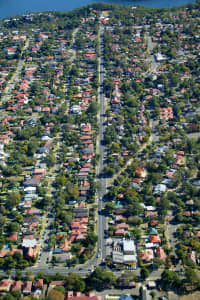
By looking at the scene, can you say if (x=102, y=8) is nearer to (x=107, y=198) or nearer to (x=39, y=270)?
(x=107, y=198)

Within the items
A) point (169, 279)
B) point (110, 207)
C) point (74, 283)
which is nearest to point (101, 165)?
point (110, 207)

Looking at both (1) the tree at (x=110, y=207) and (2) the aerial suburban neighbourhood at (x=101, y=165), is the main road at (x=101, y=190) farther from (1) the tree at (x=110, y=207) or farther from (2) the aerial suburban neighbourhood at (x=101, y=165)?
(1) the tree at (x=110, y=207)

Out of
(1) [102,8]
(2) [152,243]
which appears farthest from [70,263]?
(1) [102,8]

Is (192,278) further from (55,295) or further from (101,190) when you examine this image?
(101,190)

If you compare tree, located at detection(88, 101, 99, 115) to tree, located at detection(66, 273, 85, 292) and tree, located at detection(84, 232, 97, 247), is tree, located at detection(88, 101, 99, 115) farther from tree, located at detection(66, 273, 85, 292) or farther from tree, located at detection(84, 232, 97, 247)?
tree, located at detection(66, 273, 85, 292)

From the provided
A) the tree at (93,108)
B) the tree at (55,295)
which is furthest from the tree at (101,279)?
the tree at (93,108)

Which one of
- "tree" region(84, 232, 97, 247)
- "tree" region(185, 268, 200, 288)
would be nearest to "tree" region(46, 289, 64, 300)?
"tree" region(84, 232, 97, 247)

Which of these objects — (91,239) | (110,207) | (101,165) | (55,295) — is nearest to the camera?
(55,295)

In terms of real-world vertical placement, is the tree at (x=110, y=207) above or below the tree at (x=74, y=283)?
above
